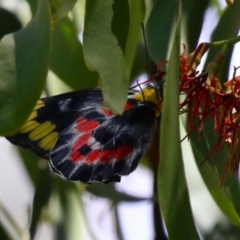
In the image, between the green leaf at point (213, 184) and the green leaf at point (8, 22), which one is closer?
the green leaf at point (213, 184)

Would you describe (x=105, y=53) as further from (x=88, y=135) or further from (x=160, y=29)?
(x=160, y=29)

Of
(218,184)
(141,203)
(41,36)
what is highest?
(41,36)

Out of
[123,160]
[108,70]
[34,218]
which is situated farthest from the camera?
[34,218]

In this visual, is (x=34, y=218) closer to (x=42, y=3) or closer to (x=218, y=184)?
(x=218, y=184)

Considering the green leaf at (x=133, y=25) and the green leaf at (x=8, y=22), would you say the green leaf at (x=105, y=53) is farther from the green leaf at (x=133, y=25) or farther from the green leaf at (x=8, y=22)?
the green leaf at (x=8, y=22)

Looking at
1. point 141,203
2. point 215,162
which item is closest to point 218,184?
point 215,162

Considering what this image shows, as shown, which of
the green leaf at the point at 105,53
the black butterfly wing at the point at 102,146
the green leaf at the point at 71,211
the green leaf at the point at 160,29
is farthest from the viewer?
the green leaf at the point at 71,211

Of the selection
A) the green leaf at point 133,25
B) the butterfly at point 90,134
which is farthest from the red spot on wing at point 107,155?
the green leaf at point 133,25

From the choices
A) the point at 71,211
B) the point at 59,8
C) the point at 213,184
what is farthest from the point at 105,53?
the point at 71,211
